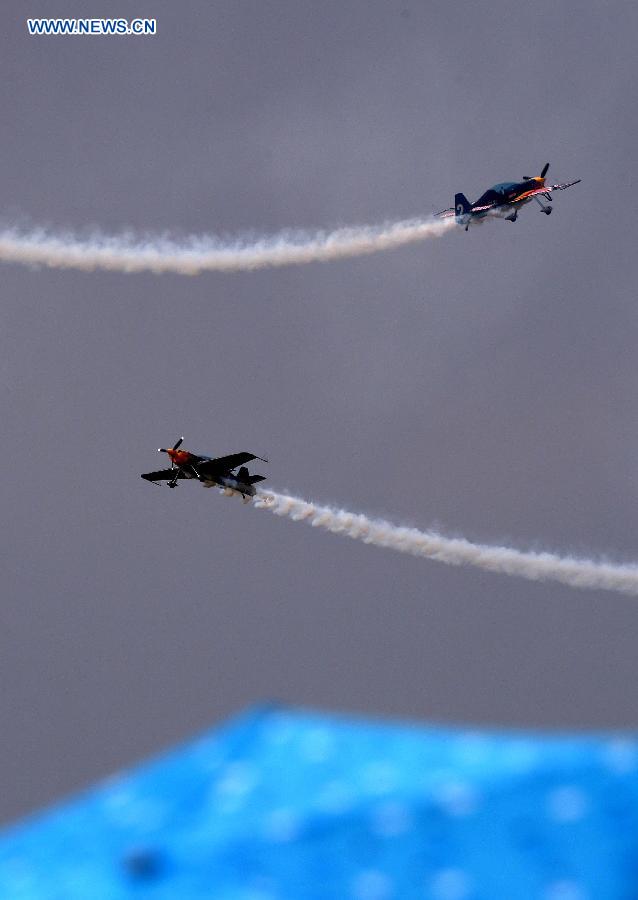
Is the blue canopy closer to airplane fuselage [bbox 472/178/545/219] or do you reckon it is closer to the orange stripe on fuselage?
the orange stripe on fuselage

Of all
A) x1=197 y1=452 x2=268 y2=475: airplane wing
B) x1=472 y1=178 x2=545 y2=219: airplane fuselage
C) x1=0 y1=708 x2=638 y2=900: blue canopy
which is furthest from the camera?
x1=472 y1=178 x2=545 y2=219: airplane fuselage

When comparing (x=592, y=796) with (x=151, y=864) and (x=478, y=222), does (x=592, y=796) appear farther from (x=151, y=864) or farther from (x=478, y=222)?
(x=478, y=222)

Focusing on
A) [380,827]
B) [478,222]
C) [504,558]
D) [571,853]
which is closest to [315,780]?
[380,827]

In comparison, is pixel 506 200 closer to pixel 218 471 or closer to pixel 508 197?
pixel 508 197

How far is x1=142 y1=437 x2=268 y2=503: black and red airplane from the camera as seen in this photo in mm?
85062

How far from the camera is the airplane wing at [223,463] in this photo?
8444 cm

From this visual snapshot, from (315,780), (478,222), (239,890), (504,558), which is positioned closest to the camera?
(239,890)

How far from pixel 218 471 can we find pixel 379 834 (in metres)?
70.7

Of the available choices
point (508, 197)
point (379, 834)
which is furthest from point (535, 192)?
point (379, 834)

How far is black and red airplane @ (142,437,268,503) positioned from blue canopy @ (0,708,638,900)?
2682 inches

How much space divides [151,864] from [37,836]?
176cm

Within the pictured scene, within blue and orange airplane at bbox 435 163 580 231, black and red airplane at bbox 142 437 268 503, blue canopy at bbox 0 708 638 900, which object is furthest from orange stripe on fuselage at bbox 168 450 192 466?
blue canopy at bbox 0 708 638 900

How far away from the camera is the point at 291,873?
49.7 ft

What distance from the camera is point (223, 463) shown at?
279 feet
